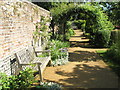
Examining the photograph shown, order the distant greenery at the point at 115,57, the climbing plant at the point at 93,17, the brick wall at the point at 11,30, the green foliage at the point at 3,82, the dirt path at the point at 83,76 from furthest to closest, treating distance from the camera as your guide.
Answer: the climbing plant at the point at 93,17 → the distant greenery at the point at 115,57 → the dirt path at the point at 83,76 → the brick wall at the point at 11,30 → the green foliage at the point at 3,82

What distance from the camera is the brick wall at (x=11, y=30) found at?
330 centimetres

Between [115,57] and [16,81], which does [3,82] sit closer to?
[16,81]

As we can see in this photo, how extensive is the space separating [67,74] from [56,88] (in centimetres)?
131

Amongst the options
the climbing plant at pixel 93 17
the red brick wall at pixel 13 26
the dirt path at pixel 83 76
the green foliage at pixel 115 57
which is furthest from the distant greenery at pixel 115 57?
the red brick wall at pixel 13 26

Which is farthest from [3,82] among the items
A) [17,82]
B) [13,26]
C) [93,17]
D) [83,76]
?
[93,17]

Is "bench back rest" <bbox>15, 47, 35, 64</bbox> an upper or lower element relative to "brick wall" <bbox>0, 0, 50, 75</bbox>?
lower

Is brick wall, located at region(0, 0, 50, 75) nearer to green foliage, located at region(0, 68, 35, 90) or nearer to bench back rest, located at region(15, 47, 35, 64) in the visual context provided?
bench back rest, located at region(15, 47, 35, 64)

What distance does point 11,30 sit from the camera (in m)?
3.80

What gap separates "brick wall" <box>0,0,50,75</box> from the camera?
330 cm

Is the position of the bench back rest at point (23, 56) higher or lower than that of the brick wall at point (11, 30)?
lower

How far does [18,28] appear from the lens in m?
4.29

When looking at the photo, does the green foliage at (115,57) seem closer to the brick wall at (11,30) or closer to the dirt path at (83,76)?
the dirt path at (83,76)

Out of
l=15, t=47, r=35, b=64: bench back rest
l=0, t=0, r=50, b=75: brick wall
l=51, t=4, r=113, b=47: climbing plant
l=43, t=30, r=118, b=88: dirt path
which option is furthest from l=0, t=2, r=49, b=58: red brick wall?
l=51, t=4, r=113, b=47: climbing plant

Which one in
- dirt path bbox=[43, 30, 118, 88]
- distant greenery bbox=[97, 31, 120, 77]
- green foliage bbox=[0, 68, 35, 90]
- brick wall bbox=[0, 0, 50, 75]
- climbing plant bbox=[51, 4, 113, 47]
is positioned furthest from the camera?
climbing plant bbox=[51, 4, 113, 47]
